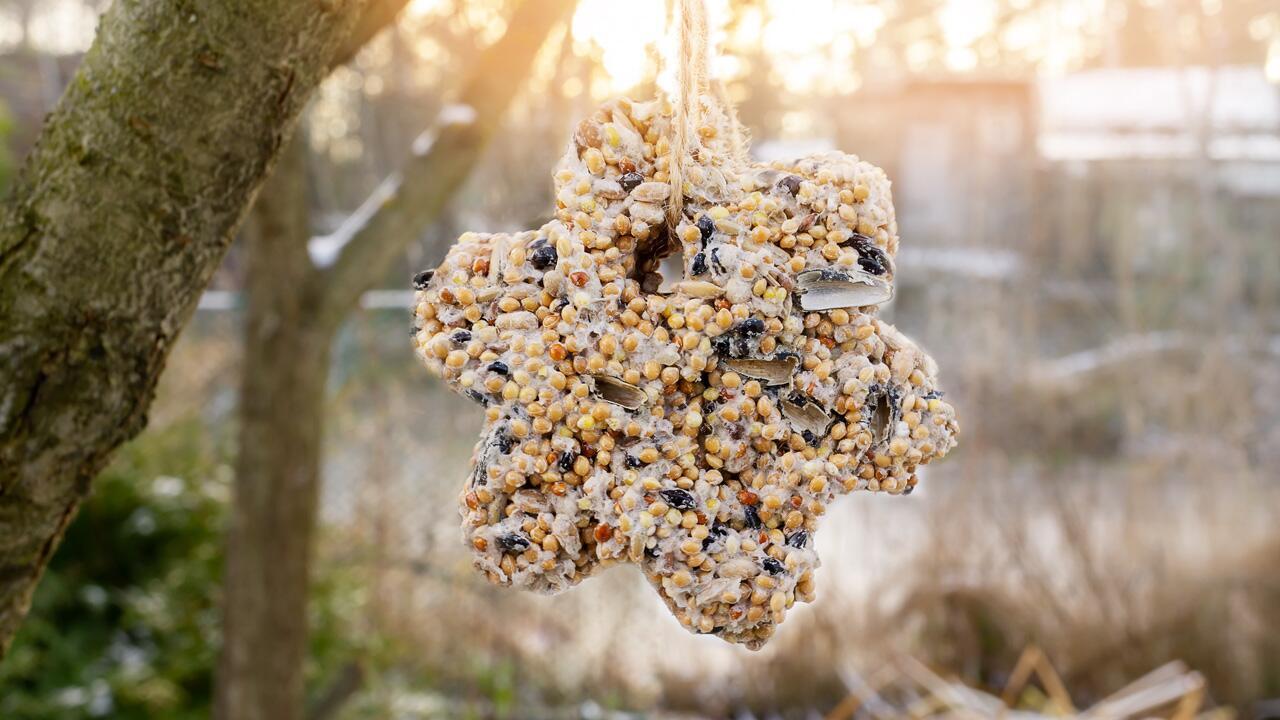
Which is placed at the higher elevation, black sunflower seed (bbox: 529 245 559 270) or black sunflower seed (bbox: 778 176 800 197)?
black sunflower seed (bbox: 778 176 800 197)

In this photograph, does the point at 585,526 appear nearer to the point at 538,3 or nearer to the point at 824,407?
the point at 824,407

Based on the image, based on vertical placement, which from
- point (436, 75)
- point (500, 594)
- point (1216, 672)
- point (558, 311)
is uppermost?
point (558, 311)

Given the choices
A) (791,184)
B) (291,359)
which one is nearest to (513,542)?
(791,184)

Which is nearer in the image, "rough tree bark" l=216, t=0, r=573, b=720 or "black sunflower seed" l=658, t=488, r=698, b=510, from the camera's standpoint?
"black sunflower seed" l=658, t=488, r=698, b=510

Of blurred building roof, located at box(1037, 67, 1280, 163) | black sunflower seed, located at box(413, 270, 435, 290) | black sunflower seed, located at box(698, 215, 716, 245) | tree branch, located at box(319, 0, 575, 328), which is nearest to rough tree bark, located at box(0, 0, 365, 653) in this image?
black sunflower seed, located at box(413, 270, 435, 290)

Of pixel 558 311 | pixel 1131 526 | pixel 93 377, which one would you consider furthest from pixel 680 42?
pixel 1131 526

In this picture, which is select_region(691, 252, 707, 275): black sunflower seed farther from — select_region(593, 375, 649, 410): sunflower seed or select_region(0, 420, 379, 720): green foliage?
select_region(0, 420, 379, 720): green foliage

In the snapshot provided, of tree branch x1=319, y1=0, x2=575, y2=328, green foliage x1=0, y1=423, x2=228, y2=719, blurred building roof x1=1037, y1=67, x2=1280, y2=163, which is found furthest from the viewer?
blurred building roof x1=1037, y1=67, x2=1280, y2=163
